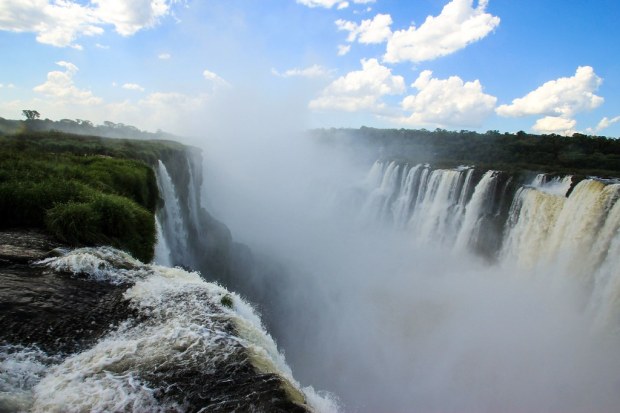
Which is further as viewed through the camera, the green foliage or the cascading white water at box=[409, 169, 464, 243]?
the cascading white water at box=[409, 169, 464, 243]

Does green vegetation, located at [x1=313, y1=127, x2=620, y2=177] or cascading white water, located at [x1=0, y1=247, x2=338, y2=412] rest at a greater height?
green vegetation, located at [x1=313, y1=127, x2=620, y2=177]

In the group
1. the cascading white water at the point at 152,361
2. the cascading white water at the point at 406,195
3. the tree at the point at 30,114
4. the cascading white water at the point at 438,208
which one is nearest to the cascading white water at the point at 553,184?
the cascading white water at the point at 438,208

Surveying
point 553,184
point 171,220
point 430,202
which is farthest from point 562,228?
point 171,220

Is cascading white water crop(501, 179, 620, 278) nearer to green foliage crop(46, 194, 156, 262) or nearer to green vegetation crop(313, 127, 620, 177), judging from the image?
green vegetation crop(313, 127, 620, 177)

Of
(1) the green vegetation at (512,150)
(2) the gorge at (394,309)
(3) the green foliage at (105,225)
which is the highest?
(1) the green vegetation at (512,150)

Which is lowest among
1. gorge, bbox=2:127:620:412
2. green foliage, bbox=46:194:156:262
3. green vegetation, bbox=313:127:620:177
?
gorge, bbox=2:127:620:412

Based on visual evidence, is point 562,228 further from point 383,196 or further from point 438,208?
point 383,196

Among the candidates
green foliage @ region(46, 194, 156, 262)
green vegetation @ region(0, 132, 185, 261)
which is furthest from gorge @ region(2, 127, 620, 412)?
green vegetation @ region(0, 132, 185, 261)

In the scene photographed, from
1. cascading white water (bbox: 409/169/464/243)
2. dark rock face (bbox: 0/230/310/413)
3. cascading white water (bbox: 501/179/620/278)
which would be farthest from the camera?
cascading white water (bbox: 409/169/464/243)

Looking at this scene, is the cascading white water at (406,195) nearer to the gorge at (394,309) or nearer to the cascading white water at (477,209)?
the gorge at (394,309)
